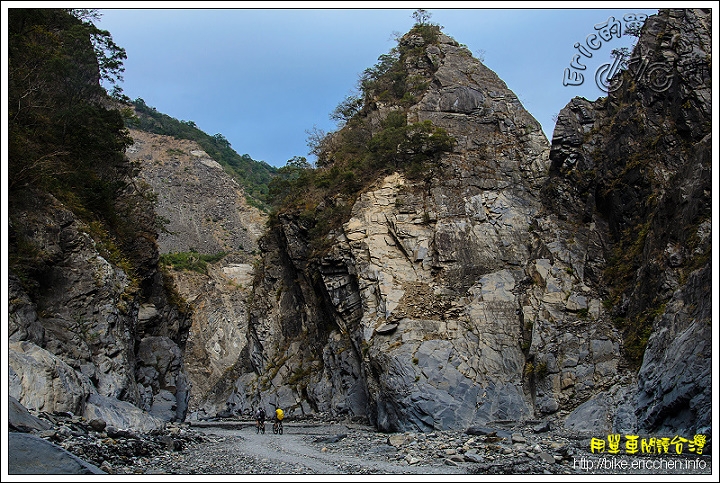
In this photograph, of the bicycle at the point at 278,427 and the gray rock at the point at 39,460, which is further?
the bicycle at the point at 278,427

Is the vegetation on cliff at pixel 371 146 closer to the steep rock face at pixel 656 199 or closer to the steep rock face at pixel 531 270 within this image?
the steep rock face at pixel 531 270

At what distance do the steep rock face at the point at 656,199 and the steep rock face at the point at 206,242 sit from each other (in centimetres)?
3003

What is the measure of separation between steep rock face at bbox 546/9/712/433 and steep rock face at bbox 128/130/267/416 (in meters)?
30.0

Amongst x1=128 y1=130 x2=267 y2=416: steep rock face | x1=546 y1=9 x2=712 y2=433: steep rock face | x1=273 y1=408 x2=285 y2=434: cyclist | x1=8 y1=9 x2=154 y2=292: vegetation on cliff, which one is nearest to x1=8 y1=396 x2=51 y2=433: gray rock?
x1=8 y1=9 x2=154 y2=292: vegetation on cliff

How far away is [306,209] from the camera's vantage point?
3152 cm

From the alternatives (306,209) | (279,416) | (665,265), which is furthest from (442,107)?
(279,416)

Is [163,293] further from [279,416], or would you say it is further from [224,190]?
[224,190]

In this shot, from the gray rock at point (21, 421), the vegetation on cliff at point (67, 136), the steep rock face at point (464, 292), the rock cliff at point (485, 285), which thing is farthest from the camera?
the steep rock face at point (464, 292)

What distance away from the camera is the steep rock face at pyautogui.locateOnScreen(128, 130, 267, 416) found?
62.8 metres

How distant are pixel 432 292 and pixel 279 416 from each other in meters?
8.16

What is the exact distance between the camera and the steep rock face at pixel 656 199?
495 inches

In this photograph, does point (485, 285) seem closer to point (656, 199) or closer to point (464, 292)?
point (464, 292)

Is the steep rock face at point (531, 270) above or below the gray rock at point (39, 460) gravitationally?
above

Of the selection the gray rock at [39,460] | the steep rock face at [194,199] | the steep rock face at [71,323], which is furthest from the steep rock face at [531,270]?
the steep rock face at [194,199]
